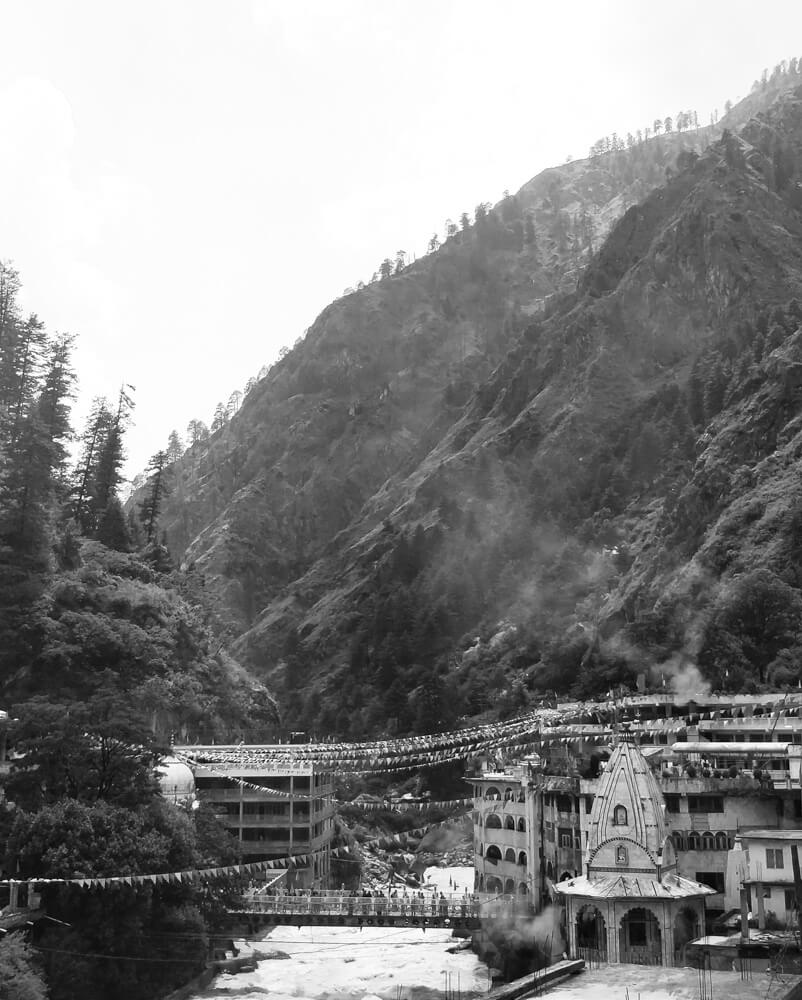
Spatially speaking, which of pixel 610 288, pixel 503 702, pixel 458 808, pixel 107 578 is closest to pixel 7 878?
pixel 107 578

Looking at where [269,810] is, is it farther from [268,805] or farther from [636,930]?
[636,930]

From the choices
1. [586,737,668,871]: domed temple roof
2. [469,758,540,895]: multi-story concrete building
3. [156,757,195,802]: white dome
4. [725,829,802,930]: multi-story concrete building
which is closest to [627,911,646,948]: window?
[586,737,668,871]: domed temple roof

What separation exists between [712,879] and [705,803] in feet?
11.6

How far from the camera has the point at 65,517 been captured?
310 ft

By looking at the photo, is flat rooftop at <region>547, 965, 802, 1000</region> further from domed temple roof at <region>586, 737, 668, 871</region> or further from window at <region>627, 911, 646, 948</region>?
domed temple roof at <region>586, 737, 668, 871</region>

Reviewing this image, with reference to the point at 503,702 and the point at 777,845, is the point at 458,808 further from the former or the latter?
the point at 777,845

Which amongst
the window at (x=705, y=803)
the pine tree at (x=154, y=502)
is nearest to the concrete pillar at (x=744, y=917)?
the window at (x=705, y=803)

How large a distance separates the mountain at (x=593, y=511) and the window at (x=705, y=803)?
48.4m

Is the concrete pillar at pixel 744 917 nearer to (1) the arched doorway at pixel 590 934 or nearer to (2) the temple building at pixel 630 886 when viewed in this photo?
(2) the temple building at pixel 630 886

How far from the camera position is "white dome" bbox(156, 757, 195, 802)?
6762 centimetres

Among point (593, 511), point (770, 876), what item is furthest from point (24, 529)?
point (593, 511)

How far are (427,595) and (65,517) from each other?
7151cm

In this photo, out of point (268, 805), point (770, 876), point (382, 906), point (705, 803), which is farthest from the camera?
point (268, 805)

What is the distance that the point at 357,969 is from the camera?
59500 mm
